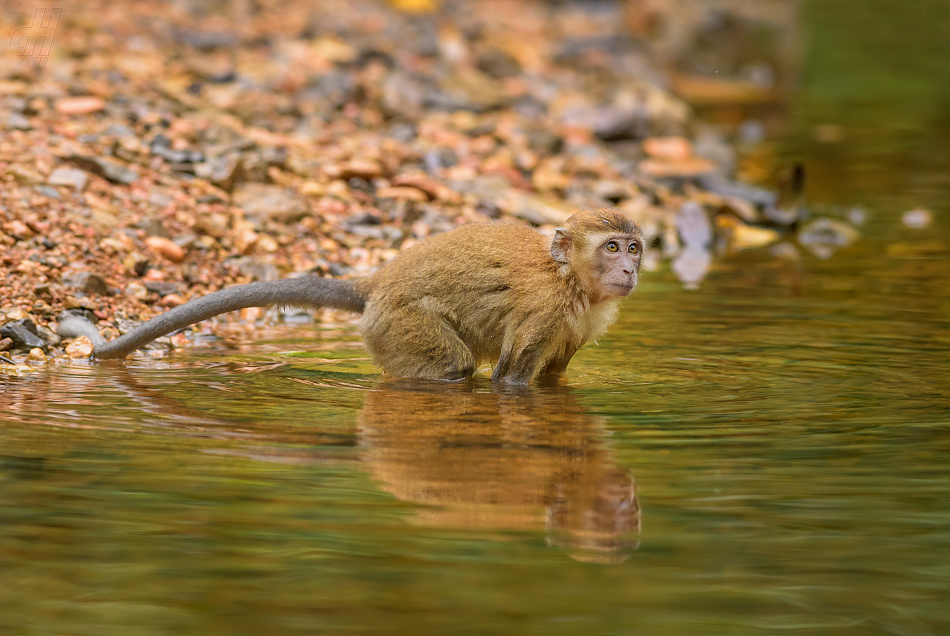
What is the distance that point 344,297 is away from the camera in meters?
6.24

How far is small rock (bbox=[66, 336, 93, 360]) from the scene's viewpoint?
6262 mm

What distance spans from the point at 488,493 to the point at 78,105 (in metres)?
6.64

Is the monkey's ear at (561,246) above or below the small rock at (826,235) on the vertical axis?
below

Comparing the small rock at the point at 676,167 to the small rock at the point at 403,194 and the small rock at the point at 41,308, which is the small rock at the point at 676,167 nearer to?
the small rock at the point at 403,194

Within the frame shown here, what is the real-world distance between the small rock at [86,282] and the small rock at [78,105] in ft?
9.45

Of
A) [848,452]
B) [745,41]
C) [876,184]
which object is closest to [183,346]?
[848,452]

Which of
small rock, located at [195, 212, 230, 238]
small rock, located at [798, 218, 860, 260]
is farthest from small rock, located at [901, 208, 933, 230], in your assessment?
small rock, located at [195, 212, 230, 238]

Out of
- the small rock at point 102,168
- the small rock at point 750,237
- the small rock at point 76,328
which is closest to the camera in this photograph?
the small rock at point 76,328

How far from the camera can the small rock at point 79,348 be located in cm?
626

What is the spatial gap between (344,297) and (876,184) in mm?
8368

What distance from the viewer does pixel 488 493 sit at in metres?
4.05

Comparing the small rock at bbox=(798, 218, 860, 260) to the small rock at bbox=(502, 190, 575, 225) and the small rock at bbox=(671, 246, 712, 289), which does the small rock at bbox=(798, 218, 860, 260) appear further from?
the small rock at bbox=(502, 190, 575, 225)

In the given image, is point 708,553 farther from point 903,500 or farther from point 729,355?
point 729,355

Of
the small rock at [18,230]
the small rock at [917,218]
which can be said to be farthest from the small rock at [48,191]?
the small rock at [917,218]
